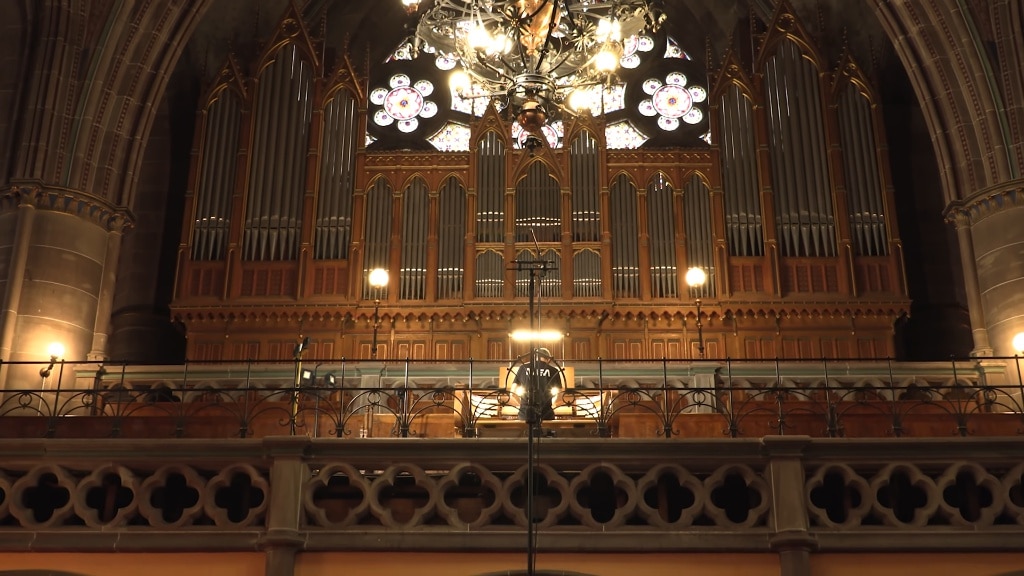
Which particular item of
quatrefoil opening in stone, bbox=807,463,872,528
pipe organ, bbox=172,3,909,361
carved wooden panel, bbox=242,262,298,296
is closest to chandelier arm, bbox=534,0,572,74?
quatrefoil opening in stone, bbox=807,463,872,528

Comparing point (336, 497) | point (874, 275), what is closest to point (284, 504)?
point (336, 497)

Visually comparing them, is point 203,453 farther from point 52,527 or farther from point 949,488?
point 949,488

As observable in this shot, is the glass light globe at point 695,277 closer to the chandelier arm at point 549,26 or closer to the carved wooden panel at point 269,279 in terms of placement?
the carved wooden panel at point 269,279

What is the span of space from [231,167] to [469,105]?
450 centimetres

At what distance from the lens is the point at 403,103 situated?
68.2 ft

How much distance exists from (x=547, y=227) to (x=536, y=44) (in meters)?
6.90

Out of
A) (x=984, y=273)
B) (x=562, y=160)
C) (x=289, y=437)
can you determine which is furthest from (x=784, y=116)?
(x=289, y=437)

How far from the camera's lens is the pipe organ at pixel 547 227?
17.5 meters

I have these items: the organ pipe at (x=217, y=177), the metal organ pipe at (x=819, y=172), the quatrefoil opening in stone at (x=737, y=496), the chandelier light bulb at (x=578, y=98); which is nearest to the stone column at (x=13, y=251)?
the organ pipe at (x=217, y=177)

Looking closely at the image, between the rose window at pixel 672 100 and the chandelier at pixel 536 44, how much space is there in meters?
8.00

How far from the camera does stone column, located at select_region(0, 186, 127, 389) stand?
14.1 meters

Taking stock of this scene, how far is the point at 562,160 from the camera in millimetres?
18672

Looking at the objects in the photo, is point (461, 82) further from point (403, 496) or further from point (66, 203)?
point (66, 203)

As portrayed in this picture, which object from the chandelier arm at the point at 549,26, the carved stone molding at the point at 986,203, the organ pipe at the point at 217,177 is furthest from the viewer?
the organ pipe at the point at 217,177
